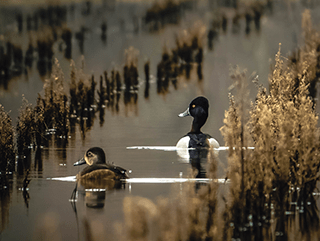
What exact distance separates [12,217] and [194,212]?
6.45 ft

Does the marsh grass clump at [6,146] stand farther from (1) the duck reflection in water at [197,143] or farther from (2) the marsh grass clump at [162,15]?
(2) the marsh grass clump at [162,15]

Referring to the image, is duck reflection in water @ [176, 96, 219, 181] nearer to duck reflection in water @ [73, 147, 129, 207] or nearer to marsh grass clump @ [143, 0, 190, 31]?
duck reflection in water @ [73, 147, 129, 207]

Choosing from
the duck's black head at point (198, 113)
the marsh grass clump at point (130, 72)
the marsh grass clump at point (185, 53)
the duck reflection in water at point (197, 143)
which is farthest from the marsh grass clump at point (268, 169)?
the marsh grass clump at point (185, 53)

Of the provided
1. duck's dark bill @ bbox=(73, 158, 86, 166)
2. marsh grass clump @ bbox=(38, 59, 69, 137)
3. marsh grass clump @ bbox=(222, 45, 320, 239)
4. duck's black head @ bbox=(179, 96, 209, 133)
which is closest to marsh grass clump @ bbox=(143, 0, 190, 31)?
marsh grass clump @ bbox=(38, 59, 69, 137)

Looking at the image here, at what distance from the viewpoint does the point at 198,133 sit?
1107cm

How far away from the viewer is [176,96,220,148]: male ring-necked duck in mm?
10336

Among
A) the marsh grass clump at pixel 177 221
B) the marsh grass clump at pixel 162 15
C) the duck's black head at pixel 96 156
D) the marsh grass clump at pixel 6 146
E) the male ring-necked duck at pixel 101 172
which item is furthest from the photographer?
the marsh grass clump at pixel 162 15

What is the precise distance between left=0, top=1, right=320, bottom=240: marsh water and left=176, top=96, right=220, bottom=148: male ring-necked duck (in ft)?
1.31

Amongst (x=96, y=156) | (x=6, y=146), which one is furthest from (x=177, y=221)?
(x=6, y=146)

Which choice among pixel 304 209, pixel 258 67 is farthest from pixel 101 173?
pixel 258 67

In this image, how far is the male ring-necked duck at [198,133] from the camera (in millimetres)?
10336

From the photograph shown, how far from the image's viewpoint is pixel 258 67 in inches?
910

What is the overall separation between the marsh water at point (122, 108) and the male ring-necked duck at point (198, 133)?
1.31 ft

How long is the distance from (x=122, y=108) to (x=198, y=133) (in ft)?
18.2
